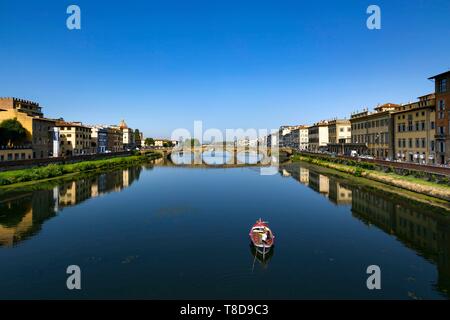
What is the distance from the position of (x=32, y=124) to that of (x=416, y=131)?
291 feet

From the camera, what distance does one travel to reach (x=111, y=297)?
687 inches

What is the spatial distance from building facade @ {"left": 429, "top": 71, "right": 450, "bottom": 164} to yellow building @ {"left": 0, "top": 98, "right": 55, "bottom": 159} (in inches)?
3497

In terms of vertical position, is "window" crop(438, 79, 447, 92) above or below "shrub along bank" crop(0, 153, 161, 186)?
above

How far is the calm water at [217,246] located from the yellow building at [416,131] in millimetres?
20010

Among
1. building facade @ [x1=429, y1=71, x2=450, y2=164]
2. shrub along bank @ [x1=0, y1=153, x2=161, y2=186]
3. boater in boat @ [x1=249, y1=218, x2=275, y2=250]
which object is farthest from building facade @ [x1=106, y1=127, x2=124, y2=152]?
boater in boat @ [x1=249, y1=218, x2=275, y2=250]

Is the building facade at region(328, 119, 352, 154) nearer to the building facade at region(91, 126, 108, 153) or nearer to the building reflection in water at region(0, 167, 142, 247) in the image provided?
the building reflection in water at region(0, 167, 142, 247)

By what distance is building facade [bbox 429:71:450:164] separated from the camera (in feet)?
173

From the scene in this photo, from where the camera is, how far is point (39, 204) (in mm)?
41469

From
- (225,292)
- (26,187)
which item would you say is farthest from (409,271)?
(26,187)

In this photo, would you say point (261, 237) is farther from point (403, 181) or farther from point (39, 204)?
point (403, 181)

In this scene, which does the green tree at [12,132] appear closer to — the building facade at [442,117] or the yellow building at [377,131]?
the yellow building at [377,131]

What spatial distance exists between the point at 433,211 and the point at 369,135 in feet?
178

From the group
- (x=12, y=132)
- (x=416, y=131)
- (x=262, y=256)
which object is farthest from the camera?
(x=12, y=132)

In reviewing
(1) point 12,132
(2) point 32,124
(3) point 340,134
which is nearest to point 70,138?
(2) point 32,124
